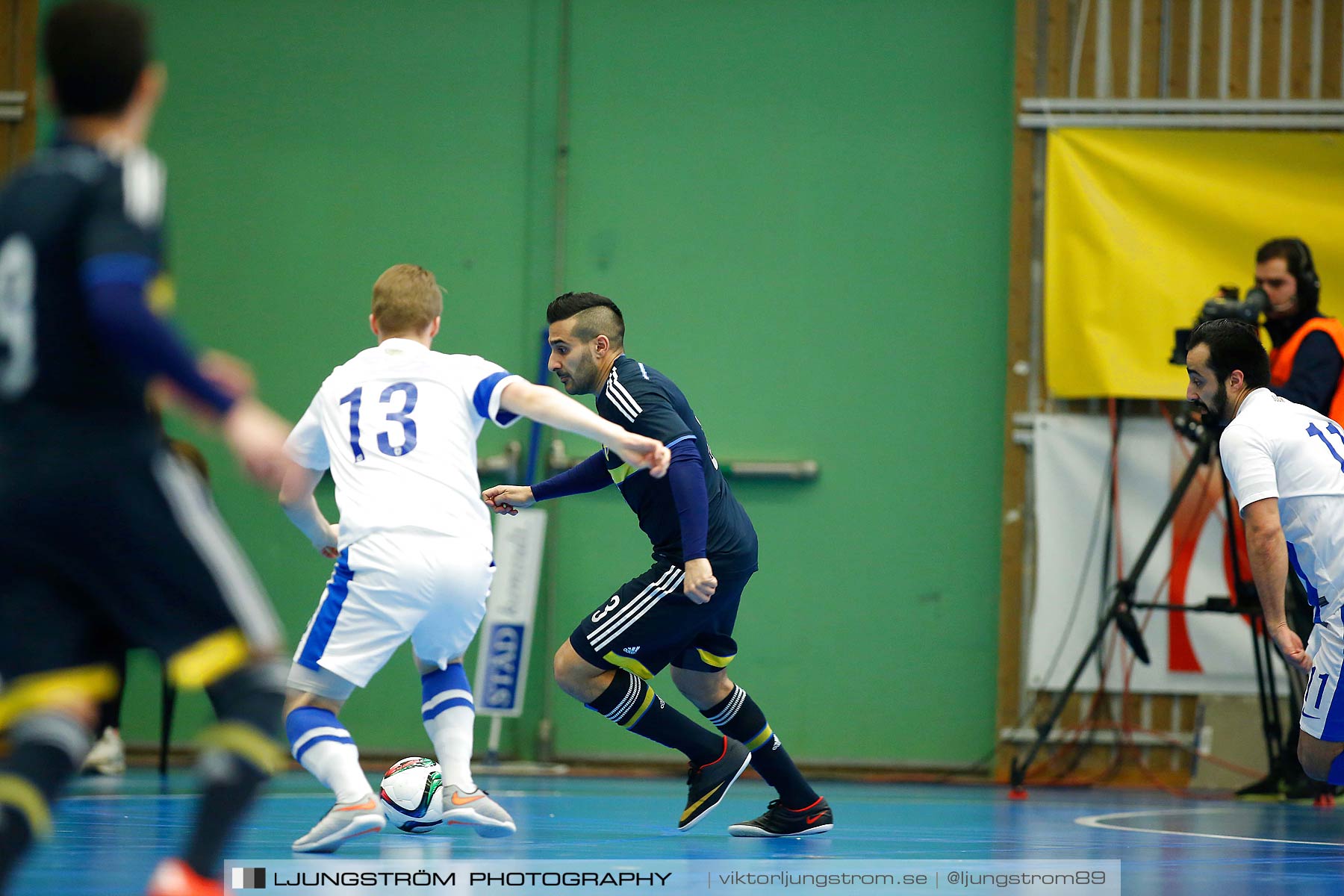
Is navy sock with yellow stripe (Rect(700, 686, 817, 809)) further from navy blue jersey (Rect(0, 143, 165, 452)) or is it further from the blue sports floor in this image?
navy blue jersey (Rect(0, 143, 165, 452))

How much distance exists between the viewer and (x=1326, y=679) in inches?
199

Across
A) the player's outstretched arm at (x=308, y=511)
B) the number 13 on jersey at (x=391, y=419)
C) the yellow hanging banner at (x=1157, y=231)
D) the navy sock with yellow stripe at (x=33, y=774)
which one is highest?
the yellow hanging banner at (x=1157, y=231)

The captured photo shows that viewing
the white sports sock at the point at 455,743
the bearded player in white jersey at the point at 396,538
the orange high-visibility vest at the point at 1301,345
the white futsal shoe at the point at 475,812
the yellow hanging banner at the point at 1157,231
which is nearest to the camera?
the bearded player in white jersey at the point at 396,538

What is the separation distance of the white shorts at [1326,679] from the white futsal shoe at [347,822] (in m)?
3.27

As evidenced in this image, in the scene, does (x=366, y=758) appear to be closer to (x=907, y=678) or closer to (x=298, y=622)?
(x=298, y=622)

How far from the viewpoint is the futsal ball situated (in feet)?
15.5

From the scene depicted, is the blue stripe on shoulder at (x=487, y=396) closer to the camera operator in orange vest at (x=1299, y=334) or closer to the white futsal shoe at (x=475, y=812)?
the white futsal shoe at (x=475, y=812)

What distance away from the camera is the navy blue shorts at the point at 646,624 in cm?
514

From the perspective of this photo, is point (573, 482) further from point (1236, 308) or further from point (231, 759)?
point (1236, 308)

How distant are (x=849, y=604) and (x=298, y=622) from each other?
3.47m

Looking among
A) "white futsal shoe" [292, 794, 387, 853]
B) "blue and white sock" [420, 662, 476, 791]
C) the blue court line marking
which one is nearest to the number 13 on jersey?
"blue and white sock" [420, 662, 476, 791]

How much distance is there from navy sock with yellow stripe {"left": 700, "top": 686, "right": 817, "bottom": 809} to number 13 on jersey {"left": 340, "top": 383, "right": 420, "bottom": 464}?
1724 millimetres

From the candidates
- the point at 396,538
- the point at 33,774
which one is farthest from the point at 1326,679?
the point at 33,774

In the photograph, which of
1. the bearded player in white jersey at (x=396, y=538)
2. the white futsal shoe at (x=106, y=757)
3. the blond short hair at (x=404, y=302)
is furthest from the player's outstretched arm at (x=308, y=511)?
the white futsal shoe at (x=106, y=757)
